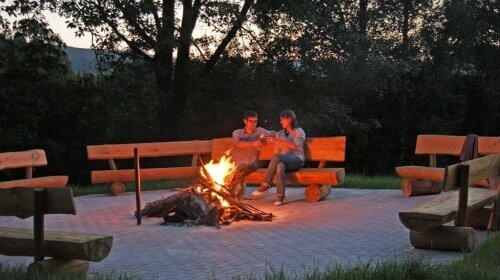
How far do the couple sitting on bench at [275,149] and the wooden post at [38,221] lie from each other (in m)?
5.79

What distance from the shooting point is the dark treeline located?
702 inches

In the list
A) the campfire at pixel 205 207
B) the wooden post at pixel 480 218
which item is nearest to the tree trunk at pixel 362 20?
the campfire at pixel 205 207

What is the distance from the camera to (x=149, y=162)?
66.9ft

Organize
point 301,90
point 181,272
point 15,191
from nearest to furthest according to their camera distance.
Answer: point 15,191
point 181,272
point 301,90

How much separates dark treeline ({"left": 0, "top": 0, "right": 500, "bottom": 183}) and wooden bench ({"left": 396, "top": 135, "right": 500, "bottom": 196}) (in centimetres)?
596

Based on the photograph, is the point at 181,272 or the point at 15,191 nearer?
the point at 15,191

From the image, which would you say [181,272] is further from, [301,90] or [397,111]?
[397,111]

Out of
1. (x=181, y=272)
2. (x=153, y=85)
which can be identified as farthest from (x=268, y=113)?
(x=181, y=272)

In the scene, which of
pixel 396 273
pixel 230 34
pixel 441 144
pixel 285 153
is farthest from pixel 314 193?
pixel 230 34

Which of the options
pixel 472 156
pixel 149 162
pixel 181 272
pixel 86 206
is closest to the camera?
pixel 181 272

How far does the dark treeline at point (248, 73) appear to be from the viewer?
17.8m

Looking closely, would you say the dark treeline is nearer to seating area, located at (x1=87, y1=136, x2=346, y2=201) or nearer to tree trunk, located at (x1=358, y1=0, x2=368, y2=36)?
tree trunk, located at (x1=358, y1=0, x2=368, y2=36)

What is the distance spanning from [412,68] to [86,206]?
11.7 metres

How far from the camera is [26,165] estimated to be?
1166cm
